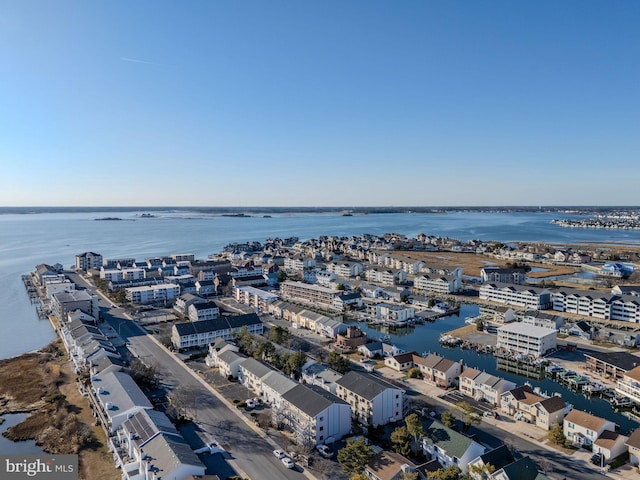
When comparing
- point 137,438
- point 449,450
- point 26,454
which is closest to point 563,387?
point 449,450

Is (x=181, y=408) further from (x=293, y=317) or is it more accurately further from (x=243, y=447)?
(x=293, y=317)

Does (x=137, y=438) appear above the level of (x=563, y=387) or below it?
above

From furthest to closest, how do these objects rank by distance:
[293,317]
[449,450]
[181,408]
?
[293,317], [181,408], [449,450]

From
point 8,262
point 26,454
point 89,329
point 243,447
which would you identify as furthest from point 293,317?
point 8,262

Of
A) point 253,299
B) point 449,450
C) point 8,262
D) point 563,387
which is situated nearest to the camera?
→ point 449,450

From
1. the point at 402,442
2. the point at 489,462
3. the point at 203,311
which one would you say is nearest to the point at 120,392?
the point at 402,442

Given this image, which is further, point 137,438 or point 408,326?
point 408,326

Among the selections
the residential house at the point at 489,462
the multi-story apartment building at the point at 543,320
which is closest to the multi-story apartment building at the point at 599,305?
the multi-story apartment building at the point at 543,320

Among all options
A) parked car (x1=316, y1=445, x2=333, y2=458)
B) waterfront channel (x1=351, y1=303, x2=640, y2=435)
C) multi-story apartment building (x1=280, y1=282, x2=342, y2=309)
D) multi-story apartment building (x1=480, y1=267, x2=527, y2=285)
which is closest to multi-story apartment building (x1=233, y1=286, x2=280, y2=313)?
multi-story apartment building (x1=280, y1=282, x2=342, y2=309)
